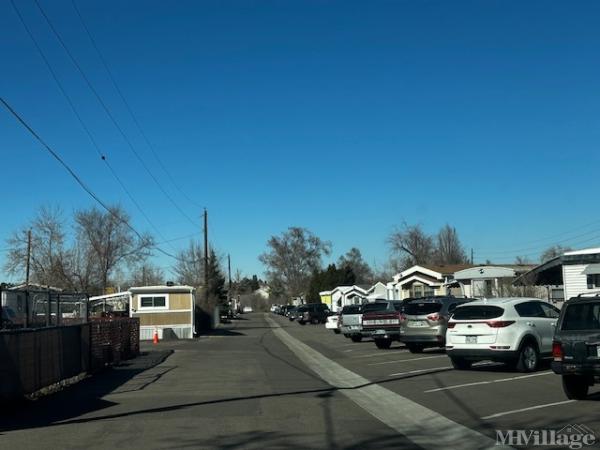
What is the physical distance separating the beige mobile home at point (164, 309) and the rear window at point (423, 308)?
21.2 metres

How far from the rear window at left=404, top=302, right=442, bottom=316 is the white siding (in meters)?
10.1

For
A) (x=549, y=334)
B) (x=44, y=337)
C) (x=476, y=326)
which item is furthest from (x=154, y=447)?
(x=549, y=334)

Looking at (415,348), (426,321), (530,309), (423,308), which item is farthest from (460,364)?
(415,348)

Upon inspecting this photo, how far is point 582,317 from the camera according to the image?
442 inches

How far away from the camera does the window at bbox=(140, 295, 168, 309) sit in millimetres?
40812

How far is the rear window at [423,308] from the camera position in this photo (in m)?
22.3

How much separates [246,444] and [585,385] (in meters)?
6.17

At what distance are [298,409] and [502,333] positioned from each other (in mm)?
6517

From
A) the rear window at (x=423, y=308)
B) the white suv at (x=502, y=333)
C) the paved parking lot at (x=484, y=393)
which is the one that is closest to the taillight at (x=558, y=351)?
the paved parking lot at (x=484, y=393)

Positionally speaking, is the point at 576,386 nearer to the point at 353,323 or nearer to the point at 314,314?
the point at 353,323

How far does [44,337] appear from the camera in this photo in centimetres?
1443

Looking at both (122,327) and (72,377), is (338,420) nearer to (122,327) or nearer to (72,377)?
(72,377)

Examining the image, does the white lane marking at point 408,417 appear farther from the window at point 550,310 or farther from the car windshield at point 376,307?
the car windshield at point 376,307

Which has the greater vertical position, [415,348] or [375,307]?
[375,307]
